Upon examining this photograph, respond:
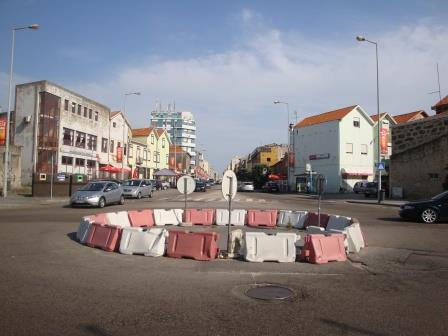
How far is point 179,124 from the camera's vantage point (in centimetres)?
17000

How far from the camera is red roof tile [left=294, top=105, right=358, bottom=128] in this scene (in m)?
59.1

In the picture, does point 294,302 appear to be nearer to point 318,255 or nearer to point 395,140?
point 318,255

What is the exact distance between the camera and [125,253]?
31.3 feet

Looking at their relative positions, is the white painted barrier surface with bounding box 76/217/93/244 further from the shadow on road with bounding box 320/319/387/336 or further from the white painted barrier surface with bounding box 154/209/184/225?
the shadow on road with bounding box 320/319/387/336

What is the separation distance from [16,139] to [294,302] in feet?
141

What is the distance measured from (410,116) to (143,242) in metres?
62.5

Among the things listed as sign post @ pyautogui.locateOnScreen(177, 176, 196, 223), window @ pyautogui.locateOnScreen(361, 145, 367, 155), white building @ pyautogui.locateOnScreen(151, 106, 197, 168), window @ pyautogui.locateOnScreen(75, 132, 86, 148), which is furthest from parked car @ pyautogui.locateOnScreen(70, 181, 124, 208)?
white building @ pyautogui.locateOnScreen(151, 106, 197, 168)

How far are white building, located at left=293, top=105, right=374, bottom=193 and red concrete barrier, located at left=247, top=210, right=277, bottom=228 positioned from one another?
127 ft

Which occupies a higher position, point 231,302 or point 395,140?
point 395,140

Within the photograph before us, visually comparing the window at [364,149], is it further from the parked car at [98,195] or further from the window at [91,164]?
the parked car at [98,195]

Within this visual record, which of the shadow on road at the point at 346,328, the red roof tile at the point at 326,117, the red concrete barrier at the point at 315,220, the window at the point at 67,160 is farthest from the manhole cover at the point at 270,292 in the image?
the red roof tile at the point at 326,117

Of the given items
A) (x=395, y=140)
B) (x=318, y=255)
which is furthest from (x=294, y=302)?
(x=395, y=140)

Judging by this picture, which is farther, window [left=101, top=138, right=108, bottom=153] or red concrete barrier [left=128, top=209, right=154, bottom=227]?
window [left=101, top=138, right=108, bottom=153]

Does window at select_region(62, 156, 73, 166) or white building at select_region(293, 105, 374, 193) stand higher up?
white building at select_region(293, 105, 374, 193)
